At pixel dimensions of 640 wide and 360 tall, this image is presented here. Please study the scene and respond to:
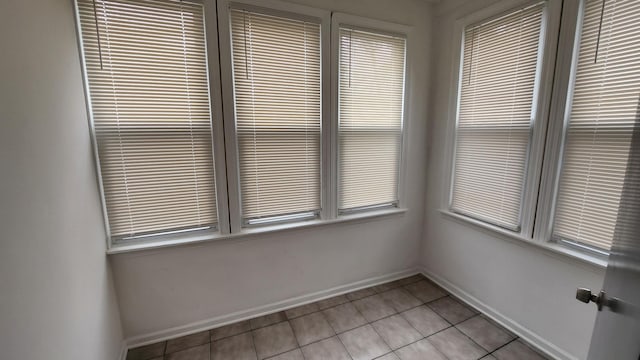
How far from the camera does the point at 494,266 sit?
215 centimetres

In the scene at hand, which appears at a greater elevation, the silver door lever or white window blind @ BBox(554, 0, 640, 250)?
white window blind @ BBox(554, 0, 640, 250)

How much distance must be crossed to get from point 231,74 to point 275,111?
1.29 ft

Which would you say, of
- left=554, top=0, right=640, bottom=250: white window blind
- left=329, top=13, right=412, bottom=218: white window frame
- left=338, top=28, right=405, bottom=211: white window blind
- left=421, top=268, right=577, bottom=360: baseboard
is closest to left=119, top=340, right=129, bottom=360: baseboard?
left=329, top=13, right=412, bottom=218: white window frame

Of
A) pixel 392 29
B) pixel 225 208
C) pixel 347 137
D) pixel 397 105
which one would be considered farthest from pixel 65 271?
pixel 392 29

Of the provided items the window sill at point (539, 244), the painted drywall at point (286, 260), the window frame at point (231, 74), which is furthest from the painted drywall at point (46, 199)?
the window sill at point (539, 244)

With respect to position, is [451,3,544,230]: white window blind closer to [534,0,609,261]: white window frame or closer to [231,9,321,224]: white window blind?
[534,0,609,261]: white window frame

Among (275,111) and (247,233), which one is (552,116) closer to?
(275,111)

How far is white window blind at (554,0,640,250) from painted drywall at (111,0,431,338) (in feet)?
3.77

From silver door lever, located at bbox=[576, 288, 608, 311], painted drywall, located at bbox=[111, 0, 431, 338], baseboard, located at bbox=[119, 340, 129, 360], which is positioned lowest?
baseboard, located at bbox=[119, 340, 129, 360]

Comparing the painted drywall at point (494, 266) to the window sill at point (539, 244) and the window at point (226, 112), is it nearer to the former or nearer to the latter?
the window sill at point (539, 244)

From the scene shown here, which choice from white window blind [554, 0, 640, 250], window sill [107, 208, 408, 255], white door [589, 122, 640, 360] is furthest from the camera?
window sill [107, 208, 408, 255]

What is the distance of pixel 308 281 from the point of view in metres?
2.38

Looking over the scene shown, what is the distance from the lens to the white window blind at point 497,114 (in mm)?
1857

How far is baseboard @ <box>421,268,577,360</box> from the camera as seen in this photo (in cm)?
179
